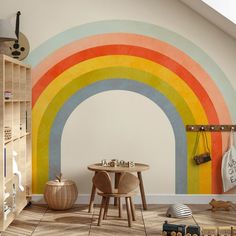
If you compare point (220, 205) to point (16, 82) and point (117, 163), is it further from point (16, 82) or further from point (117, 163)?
point (16, 82)

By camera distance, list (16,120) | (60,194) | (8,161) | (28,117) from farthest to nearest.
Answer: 1. (28,117)
2. (60,194)
3. (16,120)
4. (8,161)

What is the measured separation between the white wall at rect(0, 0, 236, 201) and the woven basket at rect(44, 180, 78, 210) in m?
0.41

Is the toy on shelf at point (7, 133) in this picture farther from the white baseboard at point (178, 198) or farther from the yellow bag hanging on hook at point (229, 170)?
the yellow bag hanging on hook at point (229, 170)

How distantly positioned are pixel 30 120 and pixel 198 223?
7.35ft

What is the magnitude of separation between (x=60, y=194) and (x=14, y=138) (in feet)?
2.78

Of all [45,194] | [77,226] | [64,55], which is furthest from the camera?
[64,55]

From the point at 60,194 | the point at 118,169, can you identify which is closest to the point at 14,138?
the point at 60,194

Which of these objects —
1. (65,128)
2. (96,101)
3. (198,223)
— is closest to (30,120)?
(65,128)

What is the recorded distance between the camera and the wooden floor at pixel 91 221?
15.8ft

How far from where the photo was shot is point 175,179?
6.08 m

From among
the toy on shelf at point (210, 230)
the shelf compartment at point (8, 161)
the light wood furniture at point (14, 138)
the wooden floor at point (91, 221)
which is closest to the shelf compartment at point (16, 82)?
the light wood furniture at point (14, 138)

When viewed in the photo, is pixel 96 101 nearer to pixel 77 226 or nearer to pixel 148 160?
pixel 148 160

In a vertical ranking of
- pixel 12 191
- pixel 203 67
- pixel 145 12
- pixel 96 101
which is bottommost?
pixel 12 191

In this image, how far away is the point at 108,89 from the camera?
19.8ft
